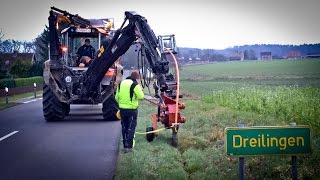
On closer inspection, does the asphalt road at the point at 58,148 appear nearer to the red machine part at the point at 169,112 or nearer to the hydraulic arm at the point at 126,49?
the red machine part at the point at 169,112

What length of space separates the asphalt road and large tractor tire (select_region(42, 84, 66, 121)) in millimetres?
331

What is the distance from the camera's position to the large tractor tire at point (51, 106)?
15961mm

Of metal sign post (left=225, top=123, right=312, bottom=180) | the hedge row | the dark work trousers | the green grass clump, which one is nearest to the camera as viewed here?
metal sign post (left=225, top=123, right=312, bottom=180)

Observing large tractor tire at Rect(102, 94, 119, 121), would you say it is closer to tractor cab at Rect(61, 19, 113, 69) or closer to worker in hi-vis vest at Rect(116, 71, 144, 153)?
tractor cab at Rect(61, 19, 113, 69)

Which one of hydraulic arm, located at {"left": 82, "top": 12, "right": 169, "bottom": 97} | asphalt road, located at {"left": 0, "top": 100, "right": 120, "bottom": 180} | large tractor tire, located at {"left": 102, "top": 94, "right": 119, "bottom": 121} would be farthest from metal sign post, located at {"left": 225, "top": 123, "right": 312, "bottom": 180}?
large tractor tire, located at {"left": 102, "top": 94, "right": 119, "bottom": 121}

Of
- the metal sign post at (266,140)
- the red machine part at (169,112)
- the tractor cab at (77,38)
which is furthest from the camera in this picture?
the tractor cab at (77,38)

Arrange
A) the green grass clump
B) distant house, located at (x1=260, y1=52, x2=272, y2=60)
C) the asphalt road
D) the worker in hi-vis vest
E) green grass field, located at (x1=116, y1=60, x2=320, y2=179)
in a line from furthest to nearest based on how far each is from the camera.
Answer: distant house, located at (x1=260, y1=52, x2=272, y2=60), the green grass clump, the worker in hi-vis vest, the asphalt road, green grass field, located at (x1=116, y1=60, x2=320, y2=179)

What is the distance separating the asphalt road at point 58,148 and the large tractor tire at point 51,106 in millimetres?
331

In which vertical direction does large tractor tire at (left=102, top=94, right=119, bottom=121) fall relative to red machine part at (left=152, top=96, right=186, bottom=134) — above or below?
below

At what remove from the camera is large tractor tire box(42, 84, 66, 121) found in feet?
52.4

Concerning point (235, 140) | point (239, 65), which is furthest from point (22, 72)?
point (235, 140)

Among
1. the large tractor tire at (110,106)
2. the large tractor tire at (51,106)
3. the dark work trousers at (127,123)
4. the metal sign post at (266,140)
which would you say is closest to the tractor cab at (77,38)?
the large tractor tire at (51,106)

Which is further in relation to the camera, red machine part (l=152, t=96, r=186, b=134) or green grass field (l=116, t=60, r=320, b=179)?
red machine part (l=152, t=96, r=186, b=134)

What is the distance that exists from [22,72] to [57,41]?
28199mm
